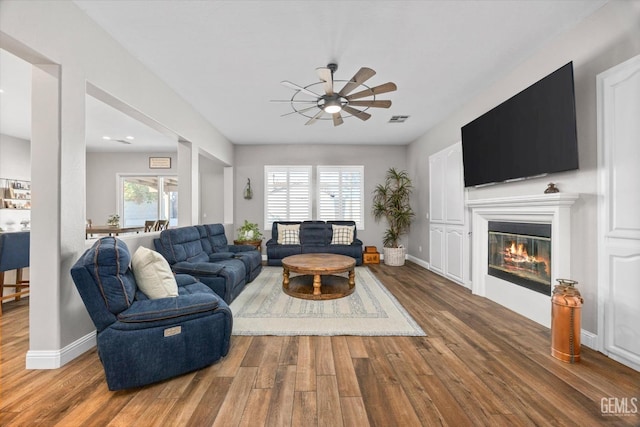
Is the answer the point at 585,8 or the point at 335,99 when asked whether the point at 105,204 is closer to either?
the point at 335,99

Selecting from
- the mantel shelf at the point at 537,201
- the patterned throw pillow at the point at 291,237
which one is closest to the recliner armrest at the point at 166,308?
the mantel shelf at the point at 537,201

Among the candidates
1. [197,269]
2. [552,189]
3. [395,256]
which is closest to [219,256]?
[197,269]

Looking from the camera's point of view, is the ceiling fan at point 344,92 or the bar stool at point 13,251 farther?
the bar stool at point 13,251

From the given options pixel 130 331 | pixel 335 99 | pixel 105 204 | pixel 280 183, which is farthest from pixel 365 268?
pixel 105 204

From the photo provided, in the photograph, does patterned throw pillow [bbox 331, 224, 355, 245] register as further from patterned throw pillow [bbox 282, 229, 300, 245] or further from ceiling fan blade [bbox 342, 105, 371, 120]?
ceiling fan blade [bbox 342, 105, 371, 120]

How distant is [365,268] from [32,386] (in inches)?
187

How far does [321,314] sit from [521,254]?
8.15ft

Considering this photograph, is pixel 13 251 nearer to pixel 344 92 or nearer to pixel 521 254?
pixel 344 92

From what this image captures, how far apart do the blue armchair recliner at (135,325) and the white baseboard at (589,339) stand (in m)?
3.15

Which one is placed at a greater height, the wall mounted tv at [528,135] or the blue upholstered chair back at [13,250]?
the wall mounted tv at [528,135]

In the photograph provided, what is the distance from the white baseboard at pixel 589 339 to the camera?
228cm

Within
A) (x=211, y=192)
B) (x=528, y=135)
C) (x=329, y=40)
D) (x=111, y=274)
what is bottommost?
(x=111, y=274)

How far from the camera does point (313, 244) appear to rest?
596 centimetres

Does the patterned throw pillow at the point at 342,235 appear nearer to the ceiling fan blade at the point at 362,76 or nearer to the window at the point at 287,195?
the window at the point at 287,195
